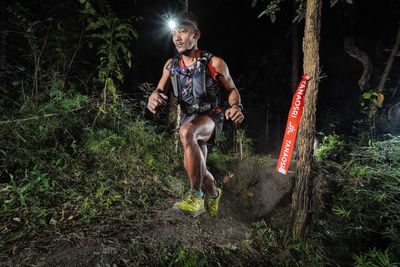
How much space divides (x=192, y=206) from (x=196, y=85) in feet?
4.79

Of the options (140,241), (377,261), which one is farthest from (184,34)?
(377,261)

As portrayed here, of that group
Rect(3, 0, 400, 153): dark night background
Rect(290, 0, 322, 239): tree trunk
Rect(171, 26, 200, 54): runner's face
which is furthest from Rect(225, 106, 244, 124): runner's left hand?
Rect(3, 0, 400, 153): dark night background

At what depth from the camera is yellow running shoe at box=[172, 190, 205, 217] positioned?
129 inches

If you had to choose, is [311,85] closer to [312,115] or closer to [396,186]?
[312,115]

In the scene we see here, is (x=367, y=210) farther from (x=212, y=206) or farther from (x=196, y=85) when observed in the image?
(x=196, y=85)

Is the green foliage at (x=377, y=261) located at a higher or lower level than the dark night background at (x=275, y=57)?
lower

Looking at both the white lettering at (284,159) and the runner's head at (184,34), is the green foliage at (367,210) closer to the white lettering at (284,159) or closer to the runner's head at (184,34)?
the white lettering at (284,159)

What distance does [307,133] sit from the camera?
310 centimetres

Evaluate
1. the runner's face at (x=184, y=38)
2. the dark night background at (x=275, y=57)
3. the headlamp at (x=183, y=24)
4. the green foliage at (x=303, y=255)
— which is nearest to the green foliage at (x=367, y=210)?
the green foliage at (x=303, y=255)

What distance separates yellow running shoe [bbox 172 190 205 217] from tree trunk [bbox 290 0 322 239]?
3.55 feet

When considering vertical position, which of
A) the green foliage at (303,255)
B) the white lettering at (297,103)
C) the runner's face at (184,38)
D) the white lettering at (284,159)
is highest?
the runner's face at (184,38)

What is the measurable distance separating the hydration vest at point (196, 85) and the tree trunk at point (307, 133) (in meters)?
1.11

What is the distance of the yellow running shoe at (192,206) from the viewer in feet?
10.7

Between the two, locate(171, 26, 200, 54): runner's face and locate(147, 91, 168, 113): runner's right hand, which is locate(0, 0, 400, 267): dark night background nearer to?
locate(147, 91, 168, 113): runner's right hand
